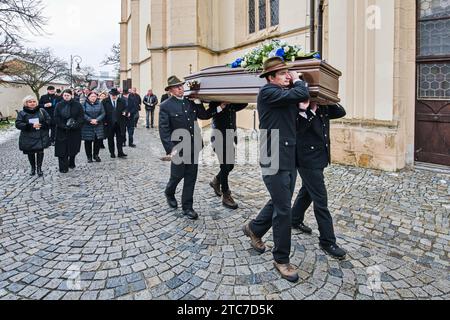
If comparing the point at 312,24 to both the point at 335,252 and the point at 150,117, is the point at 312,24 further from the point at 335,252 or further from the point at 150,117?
the point at 150,117

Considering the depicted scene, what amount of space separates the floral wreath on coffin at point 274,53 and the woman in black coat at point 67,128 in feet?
17.4

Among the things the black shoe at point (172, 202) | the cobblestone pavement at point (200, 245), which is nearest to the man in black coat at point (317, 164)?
the cobblestone pavement at point (200, 245)

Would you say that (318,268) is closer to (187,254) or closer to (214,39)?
(187,254)

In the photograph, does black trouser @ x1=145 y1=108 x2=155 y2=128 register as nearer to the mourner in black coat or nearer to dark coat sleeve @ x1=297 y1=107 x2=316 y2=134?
the mourner in black coat

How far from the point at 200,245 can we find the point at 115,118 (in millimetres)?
6183

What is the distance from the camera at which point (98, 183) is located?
6340 millimetres

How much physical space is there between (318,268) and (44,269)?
2.62 m

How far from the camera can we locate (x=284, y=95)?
277cm

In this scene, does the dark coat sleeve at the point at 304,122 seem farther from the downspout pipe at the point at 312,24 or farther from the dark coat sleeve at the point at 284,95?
the downspout pipe at the point at 312,24

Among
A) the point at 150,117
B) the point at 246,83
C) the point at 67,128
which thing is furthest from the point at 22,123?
the point at 150,117

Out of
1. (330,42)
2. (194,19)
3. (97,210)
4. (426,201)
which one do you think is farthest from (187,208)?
(194,19)

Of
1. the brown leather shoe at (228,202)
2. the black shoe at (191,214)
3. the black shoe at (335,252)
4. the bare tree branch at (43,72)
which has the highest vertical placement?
the bare tree branch at (43,72)

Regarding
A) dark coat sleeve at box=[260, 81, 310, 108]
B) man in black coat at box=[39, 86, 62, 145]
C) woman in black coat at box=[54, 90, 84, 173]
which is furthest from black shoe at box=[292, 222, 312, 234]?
man in black coat at box=[39, 86, 62, 145]

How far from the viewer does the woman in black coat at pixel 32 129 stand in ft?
22.6
